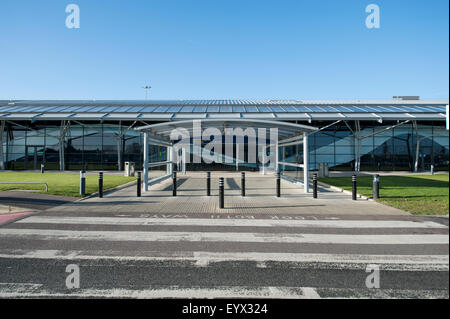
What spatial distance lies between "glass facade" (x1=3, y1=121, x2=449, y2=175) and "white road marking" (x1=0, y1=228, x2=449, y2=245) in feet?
72.0

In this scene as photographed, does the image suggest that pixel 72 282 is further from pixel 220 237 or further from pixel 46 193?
pixel 46 193

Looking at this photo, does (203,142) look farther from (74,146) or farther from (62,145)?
(62,145)

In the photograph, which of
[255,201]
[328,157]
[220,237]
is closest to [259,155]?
[328,157]

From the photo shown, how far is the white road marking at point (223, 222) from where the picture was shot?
6746mm

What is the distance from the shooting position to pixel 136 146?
28297mm

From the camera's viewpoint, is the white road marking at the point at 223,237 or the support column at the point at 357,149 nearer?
the white road marking at the point at 223,237

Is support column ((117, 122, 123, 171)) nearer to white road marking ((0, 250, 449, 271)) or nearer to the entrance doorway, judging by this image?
the entrance doorway

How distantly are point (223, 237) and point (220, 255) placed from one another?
1.01 metres

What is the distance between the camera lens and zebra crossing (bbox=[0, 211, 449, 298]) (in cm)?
351

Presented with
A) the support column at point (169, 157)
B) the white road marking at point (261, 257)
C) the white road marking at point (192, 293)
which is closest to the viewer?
the white road marking at point (192, 293)

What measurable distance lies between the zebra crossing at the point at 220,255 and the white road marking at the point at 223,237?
0.02 meters

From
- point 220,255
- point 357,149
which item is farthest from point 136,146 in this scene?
point 220,255

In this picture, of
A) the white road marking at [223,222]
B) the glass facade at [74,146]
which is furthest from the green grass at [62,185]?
the glass facade at [74,146]

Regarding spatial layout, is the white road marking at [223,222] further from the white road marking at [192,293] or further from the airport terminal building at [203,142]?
the airport terminal building at [203,142]
